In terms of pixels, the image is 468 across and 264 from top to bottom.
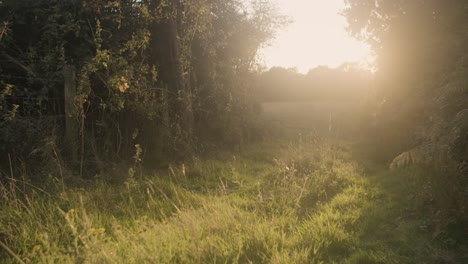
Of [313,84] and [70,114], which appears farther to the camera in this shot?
[313,84]

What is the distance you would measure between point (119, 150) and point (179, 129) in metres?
1.83

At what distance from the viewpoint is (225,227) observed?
4613 millimetres

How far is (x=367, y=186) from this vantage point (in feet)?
24.0

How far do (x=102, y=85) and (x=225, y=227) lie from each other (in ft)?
19.7

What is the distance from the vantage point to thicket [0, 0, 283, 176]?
7.37m

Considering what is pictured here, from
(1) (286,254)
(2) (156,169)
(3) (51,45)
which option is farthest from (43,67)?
(1) (286,254)

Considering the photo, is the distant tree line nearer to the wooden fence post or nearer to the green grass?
the wooden fence post

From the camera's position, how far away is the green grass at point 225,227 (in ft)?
12.6

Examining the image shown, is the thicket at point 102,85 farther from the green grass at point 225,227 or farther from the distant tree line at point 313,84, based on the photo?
the distant tree line at point 313,84

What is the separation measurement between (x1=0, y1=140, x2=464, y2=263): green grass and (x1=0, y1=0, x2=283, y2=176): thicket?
1451 millimetres

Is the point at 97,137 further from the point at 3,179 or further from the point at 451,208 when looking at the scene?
the point at 451,208

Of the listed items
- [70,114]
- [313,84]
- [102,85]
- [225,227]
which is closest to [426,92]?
[225,227]

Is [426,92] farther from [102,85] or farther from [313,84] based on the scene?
[313,84]

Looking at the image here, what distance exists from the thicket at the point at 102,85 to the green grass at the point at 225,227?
1.45m
